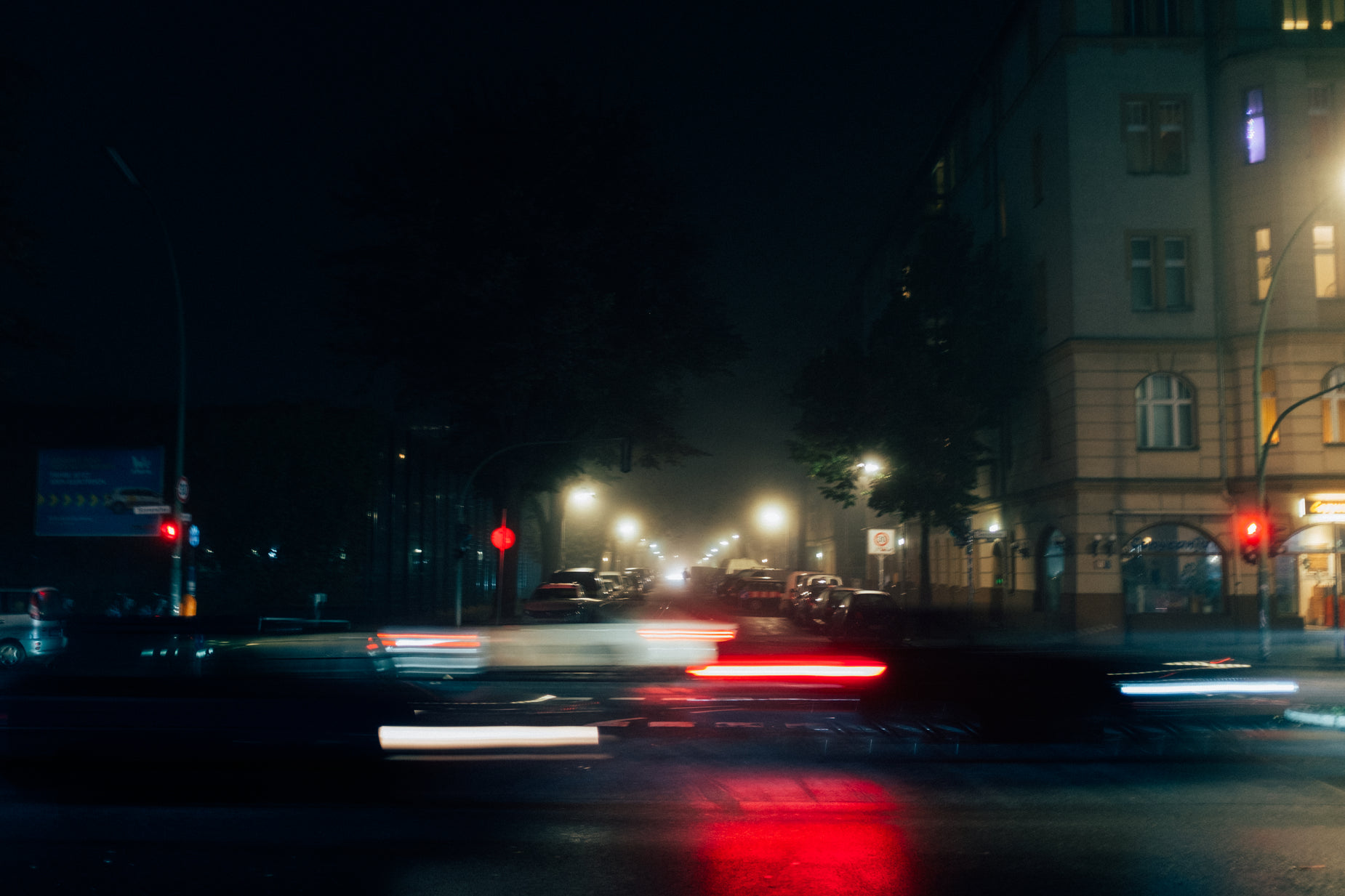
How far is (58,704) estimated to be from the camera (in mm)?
8828

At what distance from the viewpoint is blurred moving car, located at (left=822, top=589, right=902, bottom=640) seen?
100 feet

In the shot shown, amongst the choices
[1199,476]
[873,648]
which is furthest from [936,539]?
[873,648]

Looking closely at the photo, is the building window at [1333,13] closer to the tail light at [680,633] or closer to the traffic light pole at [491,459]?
the traffic light pole at [491,459]

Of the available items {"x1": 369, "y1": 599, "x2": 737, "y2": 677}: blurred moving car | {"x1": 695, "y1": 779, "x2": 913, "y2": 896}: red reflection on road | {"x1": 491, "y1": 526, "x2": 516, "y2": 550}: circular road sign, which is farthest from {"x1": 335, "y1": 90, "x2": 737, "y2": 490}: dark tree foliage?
{"x1": 695, "y1": 779, "x2": 913, "y2": 896}: red reflection on road

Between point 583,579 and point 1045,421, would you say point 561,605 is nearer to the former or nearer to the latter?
point 583,579

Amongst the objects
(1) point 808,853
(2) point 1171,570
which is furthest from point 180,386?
(2) point 1171,570

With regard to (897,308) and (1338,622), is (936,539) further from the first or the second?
(1338,622)

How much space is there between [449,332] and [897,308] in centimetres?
1497

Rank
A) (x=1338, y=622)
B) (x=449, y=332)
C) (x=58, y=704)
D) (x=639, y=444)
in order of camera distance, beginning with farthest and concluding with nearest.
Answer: (x=639, y=444) → (x=449, y=332) → (x=1338, y=622) → (x=58, y=704)

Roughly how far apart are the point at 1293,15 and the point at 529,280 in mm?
23440

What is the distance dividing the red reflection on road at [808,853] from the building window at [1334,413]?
89.0 feet

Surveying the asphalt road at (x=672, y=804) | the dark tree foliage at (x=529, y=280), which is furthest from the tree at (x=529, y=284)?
the asphalt road at (x=672, y=804)

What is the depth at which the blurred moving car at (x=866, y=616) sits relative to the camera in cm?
3052

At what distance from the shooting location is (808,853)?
7.06 m
